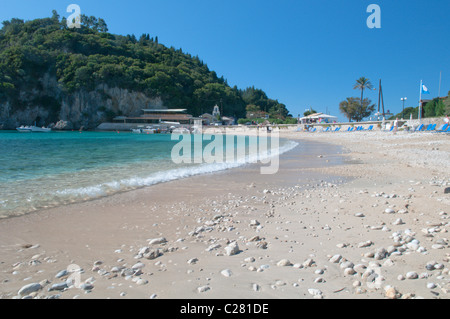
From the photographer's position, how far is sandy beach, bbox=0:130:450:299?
2.58 m

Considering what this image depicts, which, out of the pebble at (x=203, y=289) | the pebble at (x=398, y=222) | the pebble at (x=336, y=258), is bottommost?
the pebble at (x=203, y=289)

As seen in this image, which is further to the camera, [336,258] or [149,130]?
[149,130]

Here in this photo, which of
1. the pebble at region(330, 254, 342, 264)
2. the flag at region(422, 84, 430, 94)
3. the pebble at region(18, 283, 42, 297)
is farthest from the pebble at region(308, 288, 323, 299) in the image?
the flag at region(422, 84, 430, 94)

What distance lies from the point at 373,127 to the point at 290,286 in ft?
164

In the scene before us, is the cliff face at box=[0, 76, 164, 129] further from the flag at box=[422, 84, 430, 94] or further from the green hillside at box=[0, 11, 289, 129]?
the flag at box=[422, 84, 430, 94]

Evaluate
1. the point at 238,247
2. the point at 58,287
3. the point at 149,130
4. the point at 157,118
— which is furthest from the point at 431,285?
the point at 157,118

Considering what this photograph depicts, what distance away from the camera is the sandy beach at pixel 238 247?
2580 millimetres

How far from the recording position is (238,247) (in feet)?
11.6

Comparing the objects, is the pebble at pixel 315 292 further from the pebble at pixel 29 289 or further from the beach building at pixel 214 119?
the beach building at pixel 214 119

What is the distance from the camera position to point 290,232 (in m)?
4.12

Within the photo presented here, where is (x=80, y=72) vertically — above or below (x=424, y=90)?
above

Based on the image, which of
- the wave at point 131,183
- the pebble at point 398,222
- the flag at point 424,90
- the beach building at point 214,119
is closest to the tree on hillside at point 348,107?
the flag at point 424,90

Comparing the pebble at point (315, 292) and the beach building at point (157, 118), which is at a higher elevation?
the beach building at point (157, 118)

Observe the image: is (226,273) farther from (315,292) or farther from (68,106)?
(68,106)
